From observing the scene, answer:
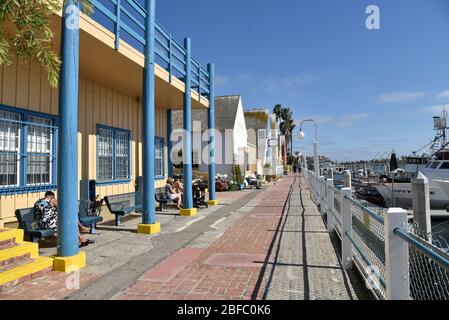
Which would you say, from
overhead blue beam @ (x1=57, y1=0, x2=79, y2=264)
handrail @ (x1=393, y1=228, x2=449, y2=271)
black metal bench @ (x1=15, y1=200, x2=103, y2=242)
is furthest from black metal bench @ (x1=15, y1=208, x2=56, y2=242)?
handrail @ (x1=393, y1=228, x2=449, y2=271)

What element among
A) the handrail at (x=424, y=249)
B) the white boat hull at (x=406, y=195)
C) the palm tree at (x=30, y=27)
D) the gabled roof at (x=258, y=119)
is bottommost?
the white boat hull at (x=406, y=195)

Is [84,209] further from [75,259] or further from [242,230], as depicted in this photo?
[242,230]

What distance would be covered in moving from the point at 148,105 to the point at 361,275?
574 cm

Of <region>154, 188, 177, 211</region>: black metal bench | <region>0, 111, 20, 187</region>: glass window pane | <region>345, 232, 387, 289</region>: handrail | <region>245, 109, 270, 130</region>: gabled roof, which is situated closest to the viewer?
<region>345, 232, 387, 289</region>: handrail

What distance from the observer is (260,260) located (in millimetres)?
6027

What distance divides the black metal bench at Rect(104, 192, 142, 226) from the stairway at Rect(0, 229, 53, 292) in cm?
336

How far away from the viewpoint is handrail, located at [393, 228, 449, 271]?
2.04m

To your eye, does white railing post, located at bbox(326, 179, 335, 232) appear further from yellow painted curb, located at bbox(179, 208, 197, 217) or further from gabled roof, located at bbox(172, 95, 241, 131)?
gabled roof, located at bbox(172, 95, 241, 131)

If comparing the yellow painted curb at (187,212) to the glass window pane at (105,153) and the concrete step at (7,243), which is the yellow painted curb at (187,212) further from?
the concrete step at (7,243)

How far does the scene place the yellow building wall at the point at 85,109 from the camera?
23.2ft

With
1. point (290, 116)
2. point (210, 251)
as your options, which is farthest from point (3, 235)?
point (290, 116)

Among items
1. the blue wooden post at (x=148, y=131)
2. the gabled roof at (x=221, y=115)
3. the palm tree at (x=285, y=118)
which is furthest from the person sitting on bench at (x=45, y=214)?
the palm tree at (x=285, y=118)

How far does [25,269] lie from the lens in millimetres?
4934

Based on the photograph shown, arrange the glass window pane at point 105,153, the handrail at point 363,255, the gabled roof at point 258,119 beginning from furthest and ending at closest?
the gabled roof at point 258,119, the glass window pane at point 105,153, the handrail at point 363,255
